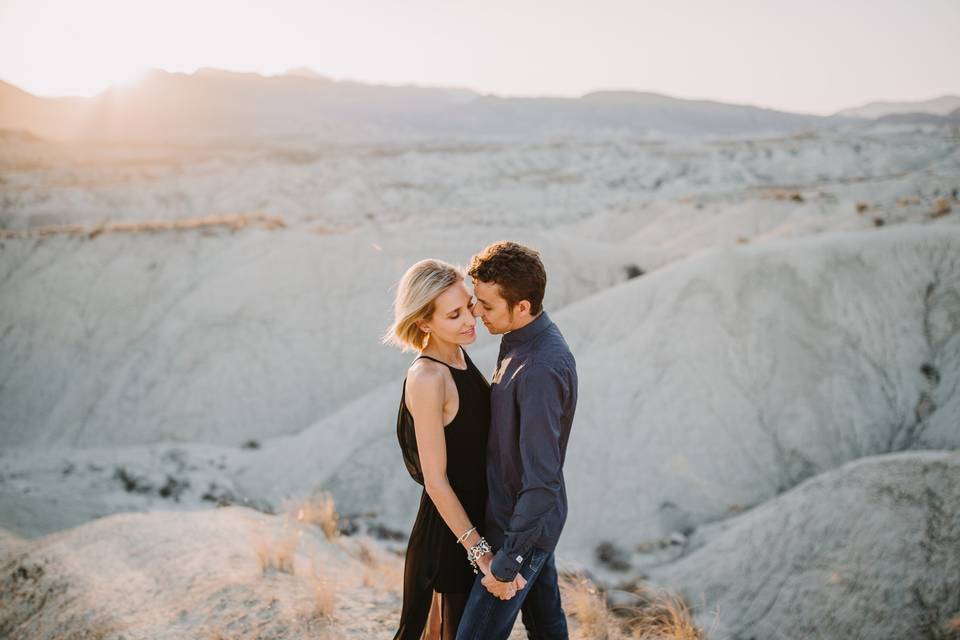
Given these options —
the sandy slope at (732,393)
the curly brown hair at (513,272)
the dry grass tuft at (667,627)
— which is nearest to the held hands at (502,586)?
the curly brown hair at (513,272)

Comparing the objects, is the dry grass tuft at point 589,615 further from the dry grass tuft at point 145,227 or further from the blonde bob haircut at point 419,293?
the dry grass tuft at point 145,227

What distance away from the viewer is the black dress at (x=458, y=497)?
2.68 metres

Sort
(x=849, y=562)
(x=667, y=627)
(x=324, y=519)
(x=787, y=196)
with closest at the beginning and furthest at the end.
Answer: (x=667, y=627) < (x=849, y=562) < (x=324, y=519) < (x=787, y=196)

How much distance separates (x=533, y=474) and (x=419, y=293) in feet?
3.17

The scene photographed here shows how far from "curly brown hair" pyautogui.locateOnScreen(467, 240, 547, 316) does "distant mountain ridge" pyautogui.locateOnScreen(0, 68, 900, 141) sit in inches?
3037

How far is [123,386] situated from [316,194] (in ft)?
93.9

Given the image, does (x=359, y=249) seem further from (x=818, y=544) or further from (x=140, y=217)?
(x=140, y=217)

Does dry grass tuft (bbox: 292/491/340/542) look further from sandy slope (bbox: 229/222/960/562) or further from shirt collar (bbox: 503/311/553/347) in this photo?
shirt collar (bbox: 503/311/553/347)

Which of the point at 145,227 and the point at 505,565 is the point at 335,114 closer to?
the point at 145,227

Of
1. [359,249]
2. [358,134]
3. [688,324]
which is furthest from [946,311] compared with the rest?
[358,134]

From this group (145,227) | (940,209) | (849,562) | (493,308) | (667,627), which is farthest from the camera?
(145,227)

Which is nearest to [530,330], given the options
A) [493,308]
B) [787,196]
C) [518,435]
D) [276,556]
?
[493,308]

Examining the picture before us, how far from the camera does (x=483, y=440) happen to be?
2.75m

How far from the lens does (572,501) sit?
8977 millimetres
